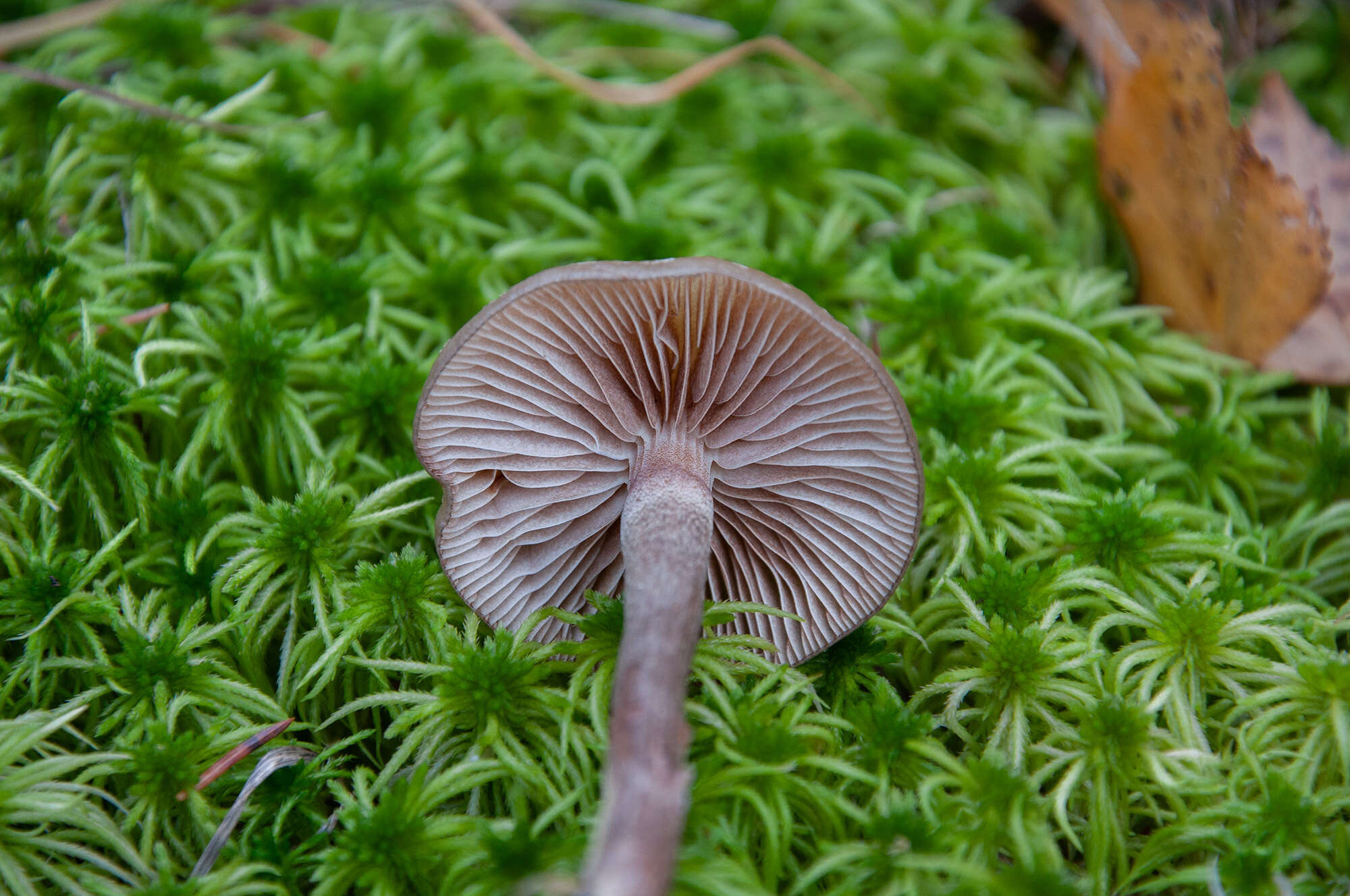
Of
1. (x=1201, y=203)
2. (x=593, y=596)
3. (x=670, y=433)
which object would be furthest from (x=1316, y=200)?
(x=593, y=596)

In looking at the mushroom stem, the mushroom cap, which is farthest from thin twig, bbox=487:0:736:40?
the mushroom stem

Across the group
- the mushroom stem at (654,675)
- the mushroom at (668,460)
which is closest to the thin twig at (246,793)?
the mushroom at (668,460)

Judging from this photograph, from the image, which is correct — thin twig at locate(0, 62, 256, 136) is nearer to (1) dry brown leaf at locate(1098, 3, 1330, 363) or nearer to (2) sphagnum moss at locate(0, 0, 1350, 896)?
(2) sphagnum moss at locate(0, 0, 1350, 896)

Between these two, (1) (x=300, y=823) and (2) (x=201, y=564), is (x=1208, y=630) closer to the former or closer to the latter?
(1) (x=300, y=823)

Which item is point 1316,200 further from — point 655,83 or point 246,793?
point 246,793

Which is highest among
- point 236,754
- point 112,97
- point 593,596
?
point 112,97

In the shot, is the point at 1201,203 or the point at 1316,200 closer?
the point at 1201,203
